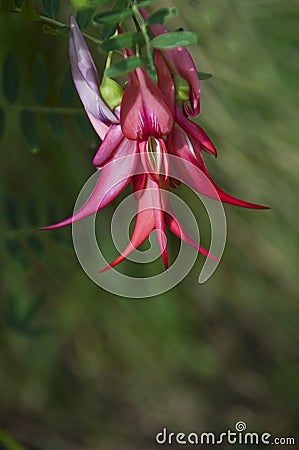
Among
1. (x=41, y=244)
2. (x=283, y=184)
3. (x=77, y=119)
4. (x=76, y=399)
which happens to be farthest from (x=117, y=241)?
(x=76, y=399)

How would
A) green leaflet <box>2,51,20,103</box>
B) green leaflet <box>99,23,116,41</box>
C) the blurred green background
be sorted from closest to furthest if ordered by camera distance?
green leaflet <box>99,23,116,41</box> < green leaflet <box>2,51,20,103</box> < the blurred green background

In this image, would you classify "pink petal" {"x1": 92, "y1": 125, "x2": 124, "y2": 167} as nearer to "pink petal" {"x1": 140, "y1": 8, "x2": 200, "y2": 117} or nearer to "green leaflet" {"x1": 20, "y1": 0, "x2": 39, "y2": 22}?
"pink petal" {"x1": 140, "y1": 8, "x2": 200, "y2": 117}

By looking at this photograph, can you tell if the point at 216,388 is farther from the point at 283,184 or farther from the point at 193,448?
the point at 283,184

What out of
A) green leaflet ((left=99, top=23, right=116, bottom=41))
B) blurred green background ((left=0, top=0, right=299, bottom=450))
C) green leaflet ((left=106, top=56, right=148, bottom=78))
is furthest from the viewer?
blurred green background ((left=0, top=0, right=299, bottom=450))

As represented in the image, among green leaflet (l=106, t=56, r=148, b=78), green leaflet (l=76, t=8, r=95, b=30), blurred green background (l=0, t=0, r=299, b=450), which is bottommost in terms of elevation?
blurred green background (l=0, t=0, r=299, b=450)

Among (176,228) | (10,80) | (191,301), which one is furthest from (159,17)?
(191,301)

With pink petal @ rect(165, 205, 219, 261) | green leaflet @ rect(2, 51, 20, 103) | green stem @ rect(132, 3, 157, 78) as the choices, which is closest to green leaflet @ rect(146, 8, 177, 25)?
green stem @ rect(132, 3, 157, 78)

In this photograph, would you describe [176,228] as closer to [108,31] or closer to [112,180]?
[112,180]

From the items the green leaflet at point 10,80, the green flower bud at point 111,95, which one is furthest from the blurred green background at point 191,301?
the green flower bud at point 111,95
